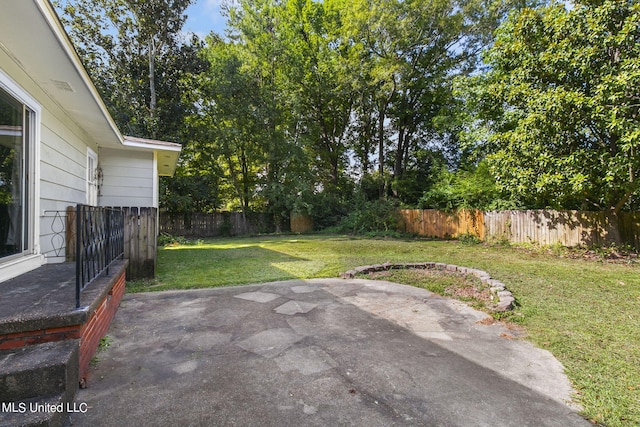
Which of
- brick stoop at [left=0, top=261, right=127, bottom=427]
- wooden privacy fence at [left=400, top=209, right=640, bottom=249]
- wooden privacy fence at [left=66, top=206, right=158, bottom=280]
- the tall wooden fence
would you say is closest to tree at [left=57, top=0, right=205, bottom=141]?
the tall wooden fence

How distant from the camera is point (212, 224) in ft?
52.4

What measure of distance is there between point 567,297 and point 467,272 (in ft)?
4.85

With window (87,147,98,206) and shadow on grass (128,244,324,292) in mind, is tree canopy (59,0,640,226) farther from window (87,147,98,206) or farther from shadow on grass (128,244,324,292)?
window (87,147,98,206)

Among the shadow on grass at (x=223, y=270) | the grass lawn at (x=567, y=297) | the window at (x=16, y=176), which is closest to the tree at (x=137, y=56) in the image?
the shadow on grass at (x=223, y=270)

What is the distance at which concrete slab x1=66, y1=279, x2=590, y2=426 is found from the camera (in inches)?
67.4

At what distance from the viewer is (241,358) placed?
2342 mm

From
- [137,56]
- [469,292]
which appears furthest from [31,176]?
[137,56]

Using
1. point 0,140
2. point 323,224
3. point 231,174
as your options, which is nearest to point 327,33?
point 231,174

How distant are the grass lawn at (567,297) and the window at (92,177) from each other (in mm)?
1795

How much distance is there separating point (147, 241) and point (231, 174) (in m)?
12.6

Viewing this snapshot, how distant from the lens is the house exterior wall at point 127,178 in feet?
21.7

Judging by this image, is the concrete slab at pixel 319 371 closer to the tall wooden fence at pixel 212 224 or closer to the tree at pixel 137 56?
the tree at pixel 137 56

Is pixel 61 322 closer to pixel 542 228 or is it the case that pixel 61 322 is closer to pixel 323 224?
pixel 542 228

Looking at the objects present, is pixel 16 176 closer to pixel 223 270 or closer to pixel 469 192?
pixel 223 270
